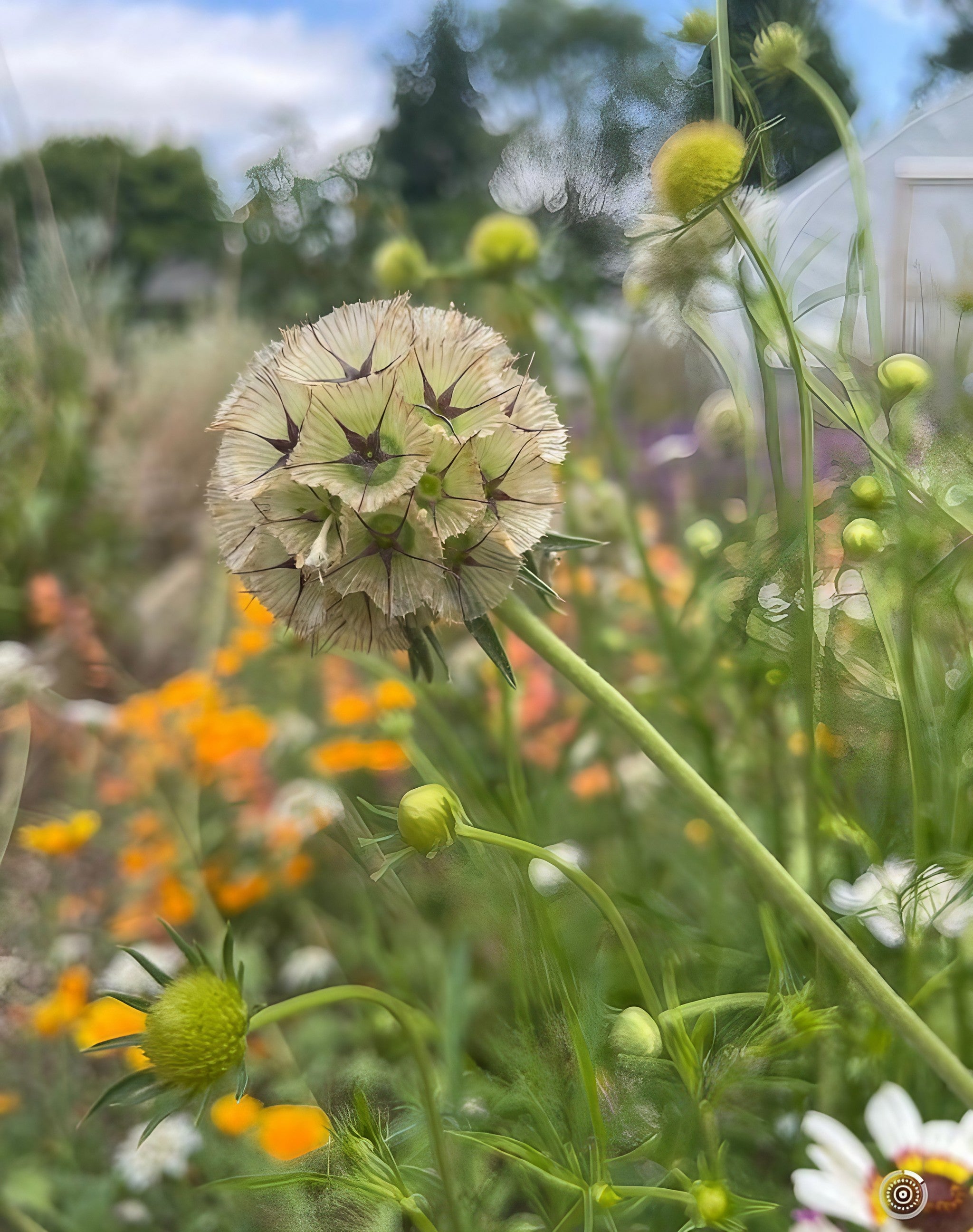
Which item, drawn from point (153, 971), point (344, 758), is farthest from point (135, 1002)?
point (344, 758)

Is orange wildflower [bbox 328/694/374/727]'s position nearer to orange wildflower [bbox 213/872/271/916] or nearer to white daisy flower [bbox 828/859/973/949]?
orange wildflower [bbox 213/872/271/916]

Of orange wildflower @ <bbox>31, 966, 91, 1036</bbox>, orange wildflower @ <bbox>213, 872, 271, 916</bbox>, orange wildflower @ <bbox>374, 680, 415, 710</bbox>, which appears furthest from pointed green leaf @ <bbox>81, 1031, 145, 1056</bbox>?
orange wildflower @ <bbox>213, 872, 271, 916</bbox>

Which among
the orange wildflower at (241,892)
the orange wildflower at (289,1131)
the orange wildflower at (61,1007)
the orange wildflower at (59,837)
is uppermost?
the orange wildflower at (59,837)

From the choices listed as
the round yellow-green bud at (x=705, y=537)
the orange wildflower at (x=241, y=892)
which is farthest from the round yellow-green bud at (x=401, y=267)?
the orange wildflower at (x=241, y=892)

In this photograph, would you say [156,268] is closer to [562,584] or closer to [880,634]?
[562,584]

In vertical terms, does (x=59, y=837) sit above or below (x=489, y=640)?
below

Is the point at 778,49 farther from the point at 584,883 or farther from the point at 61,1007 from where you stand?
the point at 61,1007

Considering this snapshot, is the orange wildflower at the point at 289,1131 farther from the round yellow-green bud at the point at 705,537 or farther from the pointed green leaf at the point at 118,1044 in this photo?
the round yellow-green bud at the point at 705,537
